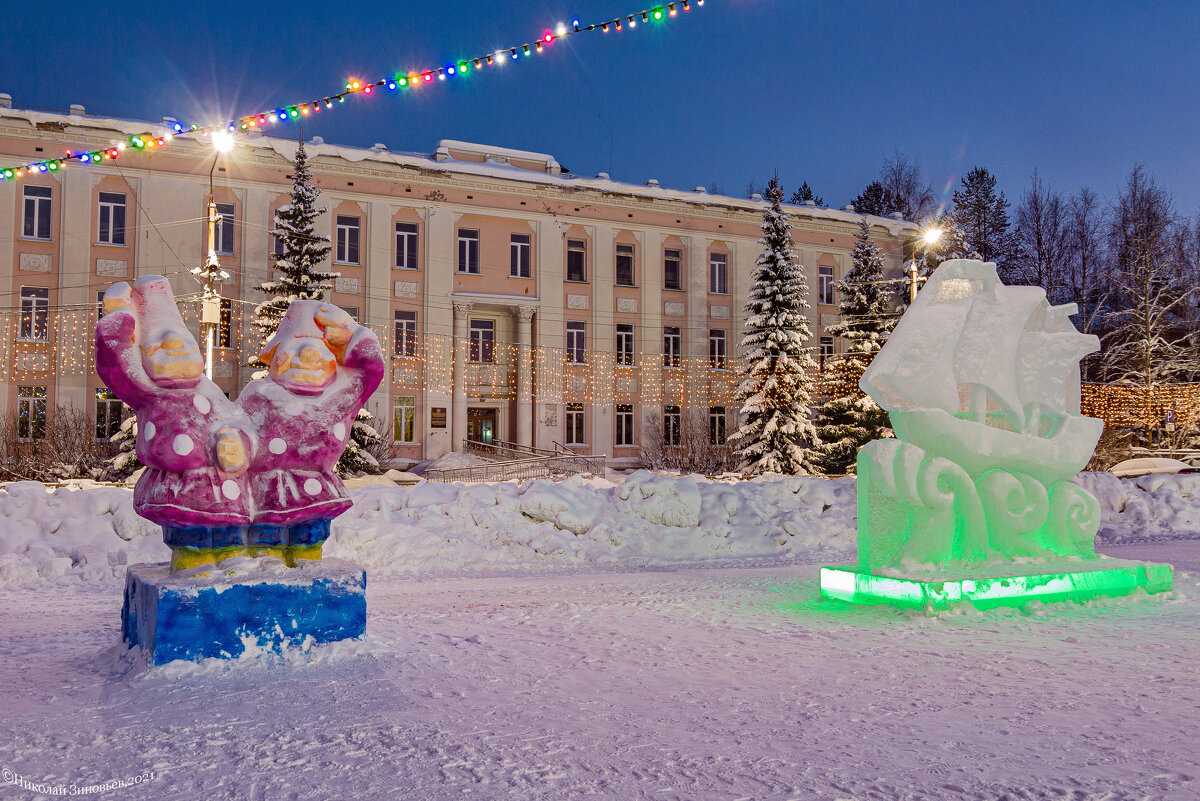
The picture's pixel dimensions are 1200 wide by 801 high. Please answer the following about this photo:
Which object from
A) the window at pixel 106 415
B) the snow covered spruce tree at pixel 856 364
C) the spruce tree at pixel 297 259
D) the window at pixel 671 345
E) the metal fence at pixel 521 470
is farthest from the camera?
the window at pixel 671 345

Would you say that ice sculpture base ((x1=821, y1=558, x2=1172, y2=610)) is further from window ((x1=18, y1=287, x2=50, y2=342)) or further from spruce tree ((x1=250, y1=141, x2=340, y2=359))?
window ((x1=18, y1=287, x2=50, y2=342))

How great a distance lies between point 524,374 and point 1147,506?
68.0ft

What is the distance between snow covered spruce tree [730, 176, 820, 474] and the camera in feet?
83.9

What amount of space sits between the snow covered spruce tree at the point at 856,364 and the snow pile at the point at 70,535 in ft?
59.6

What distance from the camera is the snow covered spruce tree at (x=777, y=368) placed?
25.6 meters

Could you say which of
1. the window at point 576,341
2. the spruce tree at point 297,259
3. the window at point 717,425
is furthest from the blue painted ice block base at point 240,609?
the window at point 717,425

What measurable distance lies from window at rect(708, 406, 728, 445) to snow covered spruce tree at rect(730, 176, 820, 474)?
25.3ft

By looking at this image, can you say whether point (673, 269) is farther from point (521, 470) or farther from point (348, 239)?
point (348, 239)

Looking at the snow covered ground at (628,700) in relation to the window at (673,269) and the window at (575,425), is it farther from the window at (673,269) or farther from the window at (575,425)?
the window at (673,269)

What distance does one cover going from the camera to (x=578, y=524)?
1252 cm

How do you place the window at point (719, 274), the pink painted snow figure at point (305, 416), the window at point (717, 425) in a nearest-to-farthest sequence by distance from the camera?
the pink painted snow figure at point (305, 416), the window at point (717, 425), the window at point (719, 274)

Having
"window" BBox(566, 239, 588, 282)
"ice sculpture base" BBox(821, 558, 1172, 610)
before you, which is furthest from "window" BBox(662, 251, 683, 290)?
"ice sculpture base" BBox(821, 558, 1172, 610)

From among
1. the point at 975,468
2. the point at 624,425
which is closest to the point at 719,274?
the point at 624,425

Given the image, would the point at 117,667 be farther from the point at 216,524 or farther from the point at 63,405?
the point at 63,405
